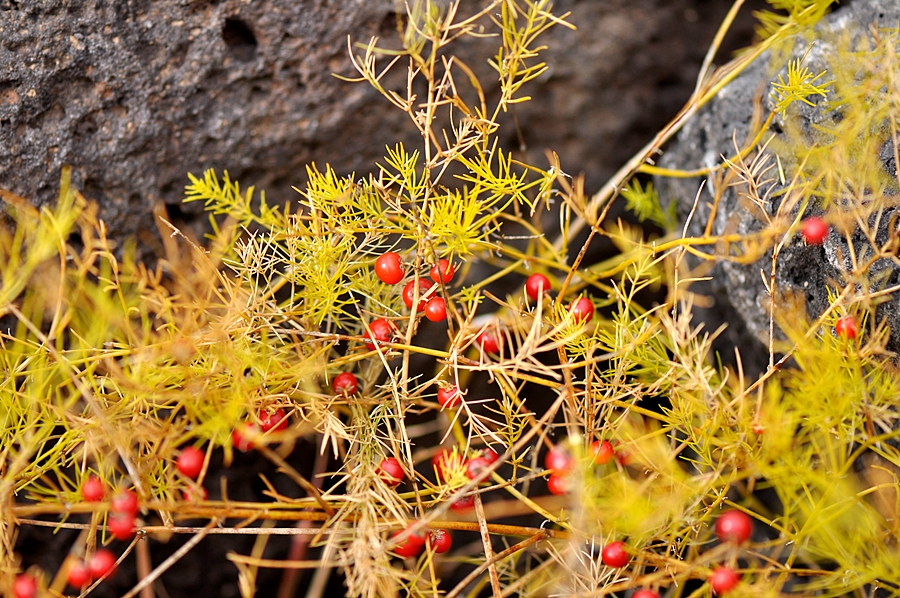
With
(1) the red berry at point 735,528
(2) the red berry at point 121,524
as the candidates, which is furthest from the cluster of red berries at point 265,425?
(1) the red berry at point 735,528

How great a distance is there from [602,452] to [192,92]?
56 centimetres

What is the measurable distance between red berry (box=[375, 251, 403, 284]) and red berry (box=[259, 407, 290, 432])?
0.51ft

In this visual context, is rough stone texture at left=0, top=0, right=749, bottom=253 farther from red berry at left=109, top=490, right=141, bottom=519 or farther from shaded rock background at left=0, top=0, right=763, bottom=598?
red berry at left=109, top=490, right=141, bottom=519

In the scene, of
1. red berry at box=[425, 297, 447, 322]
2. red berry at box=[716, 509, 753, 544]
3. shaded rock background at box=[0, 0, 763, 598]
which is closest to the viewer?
red berry at box=[716, 509, 753, 544]

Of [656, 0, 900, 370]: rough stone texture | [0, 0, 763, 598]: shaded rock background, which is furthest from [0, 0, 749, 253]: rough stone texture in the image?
[656, 0, 900, 370]: rough stone texture

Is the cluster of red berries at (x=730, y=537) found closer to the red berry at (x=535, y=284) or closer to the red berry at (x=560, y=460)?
the red berry at (x=560, y=460)

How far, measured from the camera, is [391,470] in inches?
26.0

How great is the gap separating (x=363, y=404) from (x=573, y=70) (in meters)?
0.54

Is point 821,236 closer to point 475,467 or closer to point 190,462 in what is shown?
point 475,467

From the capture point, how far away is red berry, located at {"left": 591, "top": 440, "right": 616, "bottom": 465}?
2.13 ft

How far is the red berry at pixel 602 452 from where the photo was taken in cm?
65

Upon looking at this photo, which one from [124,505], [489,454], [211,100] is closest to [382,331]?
[489,454]

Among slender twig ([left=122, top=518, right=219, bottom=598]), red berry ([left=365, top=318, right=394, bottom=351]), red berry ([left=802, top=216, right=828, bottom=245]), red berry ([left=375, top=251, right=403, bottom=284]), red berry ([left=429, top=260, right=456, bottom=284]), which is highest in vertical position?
red berry ([left=802, top=216, right=828, bottom=245])

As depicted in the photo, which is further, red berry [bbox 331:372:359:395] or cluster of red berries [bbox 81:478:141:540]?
red berry [bbox 331:372:359:395]
